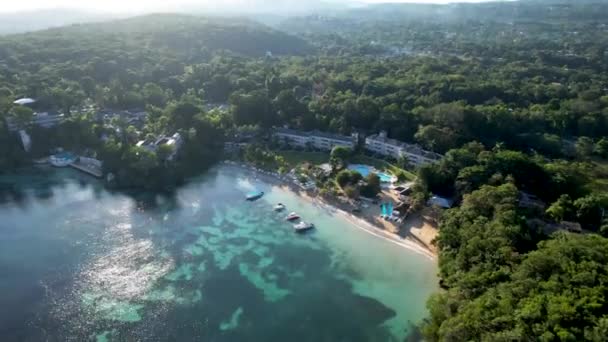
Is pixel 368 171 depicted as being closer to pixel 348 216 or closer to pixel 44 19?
pixel 348 216

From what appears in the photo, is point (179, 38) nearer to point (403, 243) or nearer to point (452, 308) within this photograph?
point (403, 243)

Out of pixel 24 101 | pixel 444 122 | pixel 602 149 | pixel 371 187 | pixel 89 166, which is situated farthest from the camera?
pixel 24 101

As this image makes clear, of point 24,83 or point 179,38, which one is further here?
point 179,38

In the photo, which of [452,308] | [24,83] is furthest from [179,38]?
[452,308]

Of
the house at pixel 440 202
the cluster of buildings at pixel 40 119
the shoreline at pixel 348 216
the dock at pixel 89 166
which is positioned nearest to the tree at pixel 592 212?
the house at pixel 440 202

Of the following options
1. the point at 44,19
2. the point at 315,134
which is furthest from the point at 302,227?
the point at 44,19

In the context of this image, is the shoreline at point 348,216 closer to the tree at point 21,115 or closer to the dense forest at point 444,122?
the dense forest at point 444,122

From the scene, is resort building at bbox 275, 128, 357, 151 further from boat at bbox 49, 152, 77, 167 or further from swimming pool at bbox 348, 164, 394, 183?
boat at bbox 49, 152, 77, 167
